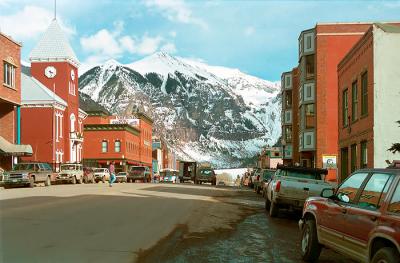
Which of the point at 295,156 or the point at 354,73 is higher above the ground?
the point at 354,73

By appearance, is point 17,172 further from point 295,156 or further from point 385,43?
point 295,156

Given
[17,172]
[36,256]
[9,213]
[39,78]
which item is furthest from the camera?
[39,78]

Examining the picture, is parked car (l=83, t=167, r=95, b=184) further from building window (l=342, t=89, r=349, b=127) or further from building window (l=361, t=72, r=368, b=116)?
building window (l=361, t=72, r=368, b=116)

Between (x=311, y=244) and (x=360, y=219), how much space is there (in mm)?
2226

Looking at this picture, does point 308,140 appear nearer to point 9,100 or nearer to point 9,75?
point 9,100

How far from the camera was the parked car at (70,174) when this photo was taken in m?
46.8

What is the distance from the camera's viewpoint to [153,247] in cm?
1039

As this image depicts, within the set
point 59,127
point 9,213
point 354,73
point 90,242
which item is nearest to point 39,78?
point 59,127

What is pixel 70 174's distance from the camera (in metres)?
47.6

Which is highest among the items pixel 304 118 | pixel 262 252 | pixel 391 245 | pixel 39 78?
pixel 39 78

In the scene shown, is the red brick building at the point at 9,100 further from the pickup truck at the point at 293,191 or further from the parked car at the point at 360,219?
the parked car at the point at 360,219

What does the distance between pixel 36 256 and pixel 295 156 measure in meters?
56.0

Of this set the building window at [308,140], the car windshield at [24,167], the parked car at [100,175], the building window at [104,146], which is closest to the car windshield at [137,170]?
the parked car at [100,175]

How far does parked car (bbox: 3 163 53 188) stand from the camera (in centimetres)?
3628
